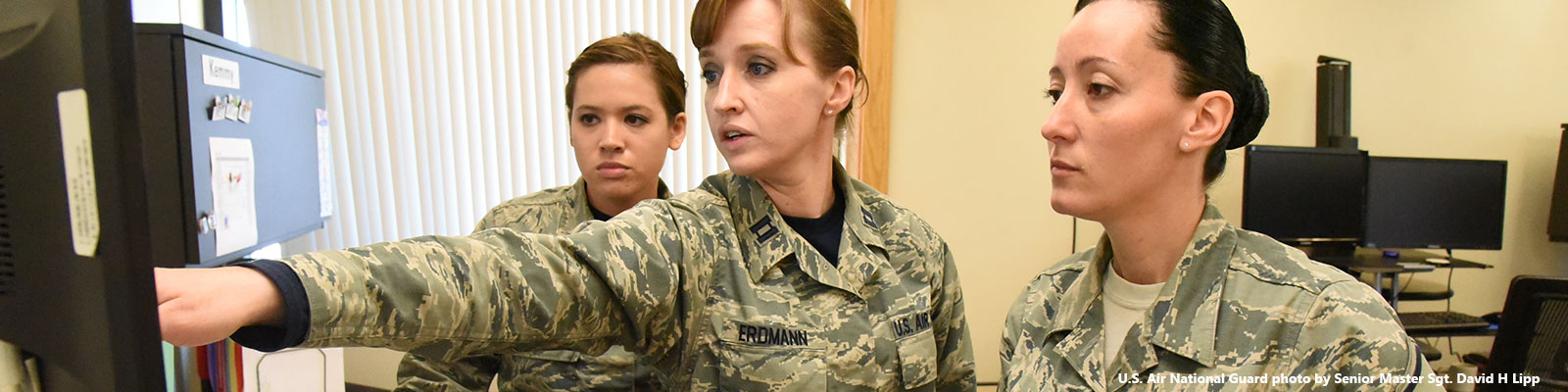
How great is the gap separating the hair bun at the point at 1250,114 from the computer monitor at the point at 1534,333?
1188mm

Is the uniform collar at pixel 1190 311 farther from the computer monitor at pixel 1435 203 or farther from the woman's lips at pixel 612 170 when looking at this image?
the computer monitor at pixel 1435 203

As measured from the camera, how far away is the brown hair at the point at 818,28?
1173 millimetres

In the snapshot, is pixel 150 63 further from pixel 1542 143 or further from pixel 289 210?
pixel 1542 143

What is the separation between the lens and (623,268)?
88cm

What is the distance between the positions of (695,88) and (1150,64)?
6.74ft

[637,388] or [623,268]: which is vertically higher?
[623,268]

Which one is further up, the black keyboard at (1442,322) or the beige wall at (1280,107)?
the beige wall at (1280,107)

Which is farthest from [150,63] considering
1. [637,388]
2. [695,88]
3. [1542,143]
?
[1542,143]

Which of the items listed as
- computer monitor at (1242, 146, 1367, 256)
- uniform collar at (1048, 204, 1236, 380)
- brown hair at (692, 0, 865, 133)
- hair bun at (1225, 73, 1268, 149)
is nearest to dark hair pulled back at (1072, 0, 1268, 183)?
hair bun at (1225, 73, 1268, 149)

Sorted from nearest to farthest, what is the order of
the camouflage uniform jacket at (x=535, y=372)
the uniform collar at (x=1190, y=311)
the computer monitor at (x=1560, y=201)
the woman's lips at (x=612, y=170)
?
1. the uniform collar at (x=1190, y=311)
2. the camouflage uniform jacket at (x=535, y=372)
3. the woman's lips at (x=612, y=170)
4. the computer monitor at (x=1560, y=201)

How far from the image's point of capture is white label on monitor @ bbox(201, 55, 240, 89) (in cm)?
171

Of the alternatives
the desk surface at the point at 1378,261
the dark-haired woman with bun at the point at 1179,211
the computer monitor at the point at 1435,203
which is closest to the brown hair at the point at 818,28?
the dark-haired woman with bun at the point at 1179,211

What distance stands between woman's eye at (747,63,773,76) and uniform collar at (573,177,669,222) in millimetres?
556

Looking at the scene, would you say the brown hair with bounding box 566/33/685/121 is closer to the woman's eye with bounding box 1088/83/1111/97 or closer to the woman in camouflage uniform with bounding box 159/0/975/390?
the woman in camouflage uniform with bounding box 159/0/975/390
